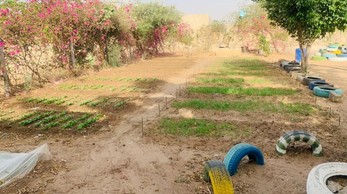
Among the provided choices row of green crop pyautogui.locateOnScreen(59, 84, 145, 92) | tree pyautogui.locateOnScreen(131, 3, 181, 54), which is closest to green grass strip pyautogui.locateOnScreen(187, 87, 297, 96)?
row of green crop pyautogui.locateOnScreen(59, 84, 145, 92)

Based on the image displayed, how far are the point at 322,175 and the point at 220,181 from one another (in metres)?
1.62

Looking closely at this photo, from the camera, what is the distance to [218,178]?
5.18m

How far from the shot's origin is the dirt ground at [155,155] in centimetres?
563

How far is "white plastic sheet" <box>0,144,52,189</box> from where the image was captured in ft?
18.9

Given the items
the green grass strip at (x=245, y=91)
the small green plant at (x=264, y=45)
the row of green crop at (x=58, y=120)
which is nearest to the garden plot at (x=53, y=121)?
the row of green crop at (x=58, y=120)

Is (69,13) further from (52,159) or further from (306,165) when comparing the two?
(306,165)

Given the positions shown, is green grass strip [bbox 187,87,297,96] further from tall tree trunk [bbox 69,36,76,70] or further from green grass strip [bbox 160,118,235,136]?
tall tree trunk [bbox 69,36,76,70]

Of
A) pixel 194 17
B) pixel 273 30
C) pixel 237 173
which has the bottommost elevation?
pixel 237 173

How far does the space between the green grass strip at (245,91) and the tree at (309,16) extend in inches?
145

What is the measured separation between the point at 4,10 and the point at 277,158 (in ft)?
38.7

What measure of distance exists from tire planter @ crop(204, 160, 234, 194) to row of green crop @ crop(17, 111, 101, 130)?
181 inches

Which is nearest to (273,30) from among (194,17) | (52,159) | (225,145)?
(225,145)

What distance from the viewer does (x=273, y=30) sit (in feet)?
98.6

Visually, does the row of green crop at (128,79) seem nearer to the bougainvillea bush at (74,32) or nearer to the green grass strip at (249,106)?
the bougainvillea bush at (74,32)
